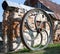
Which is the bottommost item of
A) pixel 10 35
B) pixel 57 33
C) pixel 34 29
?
pixel 57 33

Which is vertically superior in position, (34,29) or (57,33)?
(34,29)

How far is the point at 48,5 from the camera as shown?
69.1ft

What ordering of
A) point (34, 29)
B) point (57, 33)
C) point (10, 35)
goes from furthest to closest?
1. point (57, 33)
2. point (34, 29)
3. point (10, 35)

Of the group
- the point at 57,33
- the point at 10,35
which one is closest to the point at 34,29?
the point at 10,35

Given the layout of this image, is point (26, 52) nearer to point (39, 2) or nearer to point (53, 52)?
point (53, 52)

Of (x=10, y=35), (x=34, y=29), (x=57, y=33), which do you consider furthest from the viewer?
(x=57, y=33)

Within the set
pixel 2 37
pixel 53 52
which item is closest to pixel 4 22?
pixel 2 37

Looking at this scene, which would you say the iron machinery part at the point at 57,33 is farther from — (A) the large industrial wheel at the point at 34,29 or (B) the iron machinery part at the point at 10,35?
(B) the iron machinery part at the point at 10,35

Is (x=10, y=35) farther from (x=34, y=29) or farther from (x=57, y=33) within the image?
(x=57, y=33)

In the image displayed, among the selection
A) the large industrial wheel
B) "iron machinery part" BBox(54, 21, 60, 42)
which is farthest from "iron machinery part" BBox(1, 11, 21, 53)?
"iron machinery part" BBox(54, 21, 60, 42)

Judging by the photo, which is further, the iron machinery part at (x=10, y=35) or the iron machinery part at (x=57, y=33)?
the iron machinery part at (x=57, y=33)

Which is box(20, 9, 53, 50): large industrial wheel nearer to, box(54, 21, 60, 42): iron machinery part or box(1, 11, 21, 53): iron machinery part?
box(1, 11, 21, 53): iron machinery part

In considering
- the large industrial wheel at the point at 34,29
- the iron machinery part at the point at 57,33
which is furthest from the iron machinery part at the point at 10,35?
the iron machinery part at the point at 57,33

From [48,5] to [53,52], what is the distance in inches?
421
